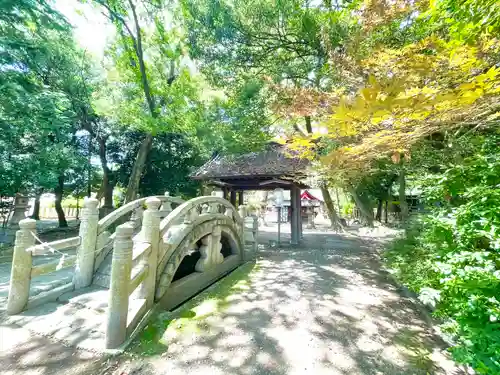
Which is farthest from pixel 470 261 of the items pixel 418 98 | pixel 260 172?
pixel 260 172

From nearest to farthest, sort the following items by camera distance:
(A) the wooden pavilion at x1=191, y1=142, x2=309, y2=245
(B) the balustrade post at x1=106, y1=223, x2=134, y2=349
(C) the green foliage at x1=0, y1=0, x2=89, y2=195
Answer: (B) the balustrade post at x1=106, y1=223, x2=134, y2=349 → (C) the green foliage at x1=0, y1=0, x2=89, y2=195 → (A) the wooden pavilion at x1=191, y1=142, x2=309, y2=245

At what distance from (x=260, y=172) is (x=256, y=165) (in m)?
0.90

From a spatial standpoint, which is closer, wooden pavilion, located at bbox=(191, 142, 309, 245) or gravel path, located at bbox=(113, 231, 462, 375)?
gravel path, located at bbox=(113, 231, 462, 375)

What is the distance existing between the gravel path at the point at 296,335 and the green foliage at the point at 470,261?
0.86 m

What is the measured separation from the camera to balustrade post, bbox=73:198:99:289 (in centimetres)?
445

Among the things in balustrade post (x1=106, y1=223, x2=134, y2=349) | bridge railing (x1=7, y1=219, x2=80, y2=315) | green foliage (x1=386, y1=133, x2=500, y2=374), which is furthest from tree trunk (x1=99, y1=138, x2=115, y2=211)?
green foliage (x1=386, y1=133, x2=500, y2=374)

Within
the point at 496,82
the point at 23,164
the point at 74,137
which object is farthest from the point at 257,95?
the point at 74,137

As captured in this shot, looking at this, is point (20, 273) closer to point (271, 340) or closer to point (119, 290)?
point (119, 290)

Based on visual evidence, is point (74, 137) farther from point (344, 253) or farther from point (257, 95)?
point (344, 253)

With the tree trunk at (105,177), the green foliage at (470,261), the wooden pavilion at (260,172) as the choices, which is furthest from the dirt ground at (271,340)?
the tree trunk at (105,177)

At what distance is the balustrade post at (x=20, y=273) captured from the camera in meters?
3.59

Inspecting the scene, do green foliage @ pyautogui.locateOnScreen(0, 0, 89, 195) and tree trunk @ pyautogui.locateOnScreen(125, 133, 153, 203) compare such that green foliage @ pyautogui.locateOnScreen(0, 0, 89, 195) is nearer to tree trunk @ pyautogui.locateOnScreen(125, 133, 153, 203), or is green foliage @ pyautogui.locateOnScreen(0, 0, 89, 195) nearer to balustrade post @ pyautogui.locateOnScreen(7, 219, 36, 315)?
tree trunk @ pyautogui.locateOnScreen(125, 133, 153, 203)

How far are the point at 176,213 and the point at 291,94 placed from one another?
13.0ft

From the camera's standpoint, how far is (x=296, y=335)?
3586 mm
